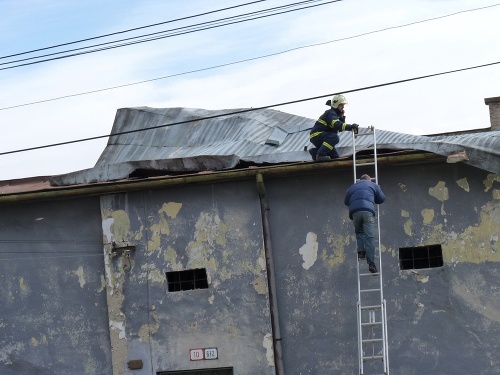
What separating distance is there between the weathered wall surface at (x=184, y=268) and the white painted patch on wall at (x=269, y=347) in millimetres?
16

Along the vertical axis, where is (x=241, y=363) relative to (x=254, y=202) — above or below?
below

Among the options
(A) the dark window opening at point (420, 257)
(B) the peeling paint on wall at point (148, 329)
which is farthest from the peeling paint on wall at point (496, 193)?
(B) the peeling paint on wall at point (148, 329)

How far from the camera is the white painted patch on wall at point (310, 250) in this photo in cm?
1898

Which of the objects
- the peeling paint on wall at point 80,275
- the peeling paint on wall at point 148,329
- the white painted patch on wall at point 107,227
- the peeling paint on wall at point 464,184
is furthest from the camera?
the peeling paint on wall at point 80,275

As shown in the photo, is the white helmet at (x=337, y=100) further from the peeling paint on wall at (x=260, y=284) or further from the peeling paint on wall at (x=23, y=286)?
the peeling paint on wall at (x=23, y=286)

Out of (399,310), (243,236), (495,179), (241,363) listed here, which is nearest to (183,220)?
(243,236)

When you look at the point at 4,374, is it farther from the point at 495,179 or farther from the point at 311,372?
the point at 495,179

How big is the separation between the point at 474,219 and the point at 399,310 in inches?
71.5

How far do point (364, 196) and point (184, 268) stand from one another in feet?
12.5

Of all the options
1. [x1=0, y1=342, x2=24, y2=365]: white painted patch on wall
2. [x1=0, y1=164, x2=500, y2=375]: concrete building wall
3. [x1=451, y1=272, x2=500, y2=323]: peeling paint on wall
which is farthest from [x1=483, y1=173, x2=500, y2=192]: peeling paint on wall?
[x1=0, y1=342, x2=24, y2=365]: white painted patch on wall

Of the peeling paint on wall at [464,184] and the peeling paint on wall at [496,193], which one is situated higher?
the peeling paint on wall at [464,184]

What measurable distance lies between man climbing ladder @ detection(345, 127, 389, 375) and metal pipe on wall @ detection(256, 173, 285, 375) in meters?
1.38

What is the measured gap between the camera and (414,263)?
1866cm

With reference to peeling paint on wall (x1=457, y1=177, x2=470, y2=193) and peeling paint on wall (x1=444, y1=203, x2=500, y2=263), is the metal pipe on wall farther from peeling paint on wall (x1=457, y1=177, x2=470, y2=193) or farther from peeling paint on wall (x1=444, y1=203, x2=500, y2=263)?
peeling paint on wall (x1=457, y1=177, x2=470, y2=193)
